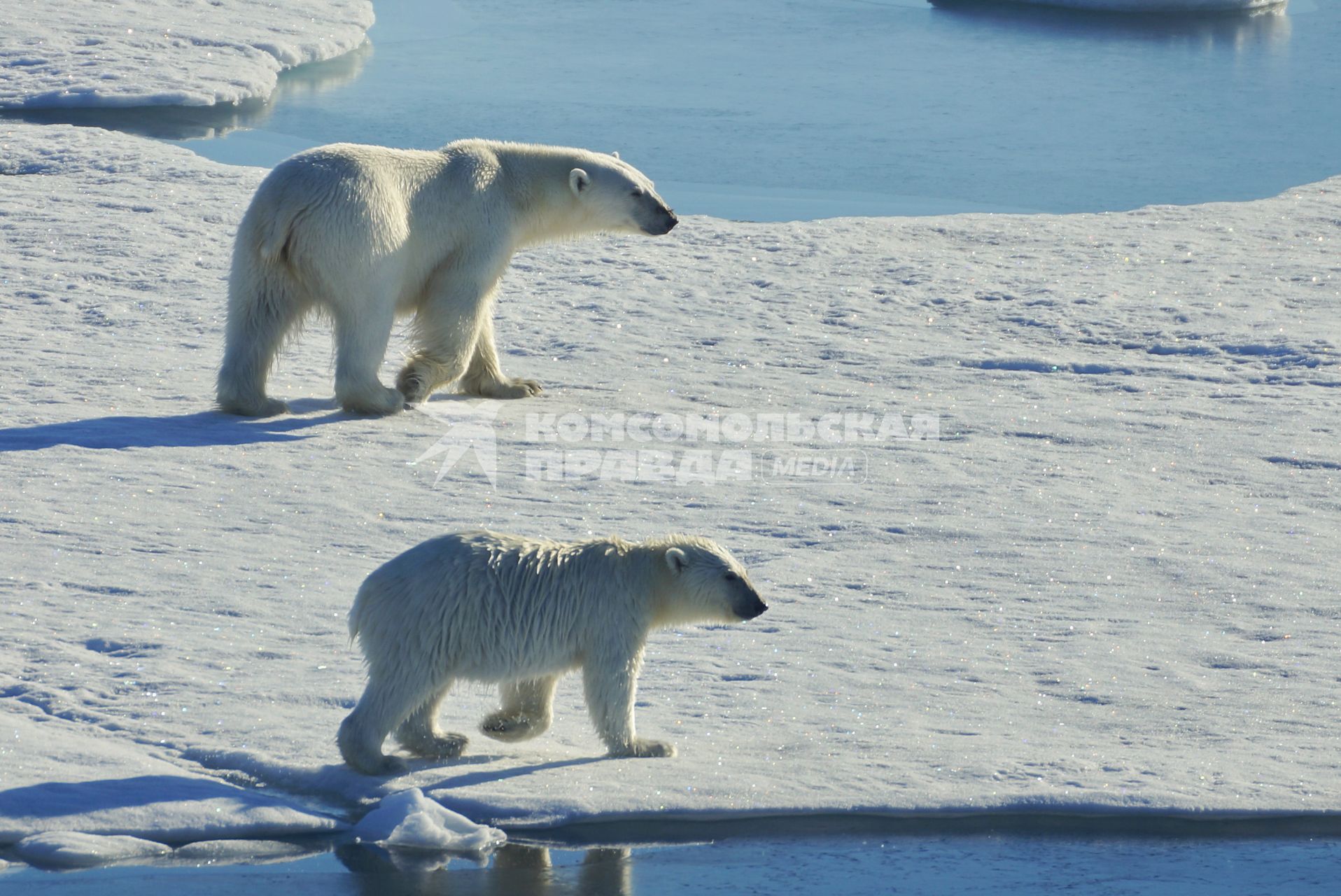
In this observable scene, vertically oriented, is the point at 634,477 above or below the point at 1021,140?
below

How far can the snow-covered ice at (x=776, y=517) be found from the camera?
12.5 feet

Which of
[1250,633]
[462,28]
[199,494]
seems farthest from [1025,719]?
[462,28]

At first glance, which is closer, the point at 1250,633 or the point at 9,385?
the point at 1250,633

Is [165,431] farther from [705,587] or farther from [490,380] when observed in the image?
[705,587]

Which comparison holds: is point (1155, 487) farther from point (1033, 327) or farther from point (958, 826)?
point (958, 826)

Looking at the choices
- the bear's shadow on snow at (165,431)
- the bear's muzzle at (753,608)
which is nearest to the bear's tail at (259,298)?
the bear's shadow on snow at (165,431)

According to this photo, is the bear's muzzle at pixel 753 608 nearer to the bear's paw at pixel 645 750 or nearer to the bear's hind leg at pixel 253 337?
the bear's paw at pixel 645 750

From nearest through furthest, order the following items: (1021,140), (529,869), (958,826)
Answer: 1. (529,869)
2. (958,826)
3. (1021,140)

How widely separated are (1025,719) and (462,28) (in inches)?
586

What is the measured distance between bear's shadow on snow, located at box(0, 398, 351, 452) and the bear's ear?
1272mm

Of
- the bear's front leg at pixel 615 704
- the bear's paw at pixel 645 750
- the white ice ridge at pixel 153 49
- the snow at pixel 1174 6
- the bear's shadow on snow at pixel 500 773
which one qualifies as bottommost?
the bear's shadow on snow at pixel 500 773

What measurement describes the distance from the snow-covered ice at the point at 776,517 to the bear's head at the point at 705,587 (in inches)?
11.8

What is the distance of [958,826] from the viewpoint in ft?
11.9

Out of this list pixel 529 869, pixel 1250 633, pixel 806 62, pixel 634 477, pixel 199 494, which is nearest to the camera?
pixel 529 869
